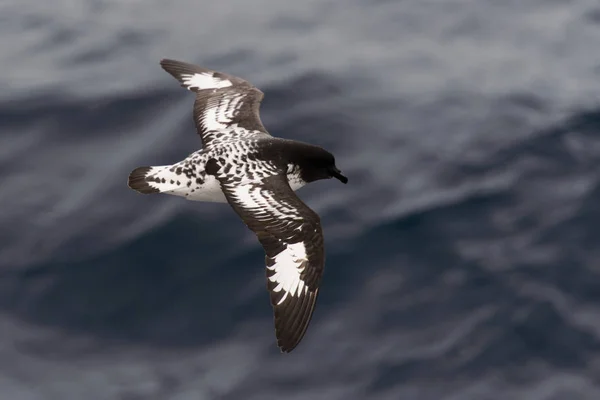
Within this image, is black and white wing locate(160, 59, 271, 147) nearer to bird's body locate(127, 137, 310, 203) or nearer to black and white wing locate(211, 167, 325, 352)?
bird's body locate(127, 137, 310, 203)

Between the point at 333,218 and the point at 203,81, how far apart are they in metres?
2.36

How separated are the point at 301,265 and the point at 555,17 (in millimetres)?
9759

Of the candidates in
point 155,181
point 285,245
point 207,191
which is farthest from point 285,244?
point 155,181

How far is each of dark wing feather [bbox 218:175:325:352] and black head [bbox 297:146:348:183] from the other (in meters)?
0.50

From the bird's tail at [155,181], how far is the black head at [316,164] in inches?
51.3

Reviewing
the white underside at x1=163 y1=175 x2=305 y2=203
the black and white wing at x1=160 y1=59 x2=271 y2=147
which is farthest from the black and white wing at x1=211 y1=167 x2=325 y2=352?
the black and white wing at x1=160 y1=59 x2=271 y2=147

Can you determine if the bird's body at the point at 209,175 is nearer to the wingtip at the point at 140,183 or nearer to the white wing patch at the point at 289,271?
the wingtip at the point at 140,183

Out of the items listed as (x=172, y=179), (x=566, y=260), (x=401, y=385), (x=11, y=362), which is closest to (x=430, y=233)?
(x=566, y=260)

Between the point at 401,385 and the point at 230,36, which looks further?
the point at 230,36

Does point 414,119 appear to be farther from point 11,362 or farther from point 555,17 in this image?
point 11,362

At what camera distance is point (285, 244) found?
10203 millimetres

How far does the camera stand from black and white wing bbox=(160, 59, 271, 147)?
12.2 m

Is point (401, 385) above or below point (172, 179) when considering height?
below

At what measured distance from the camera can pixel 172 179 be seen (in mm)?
11148
